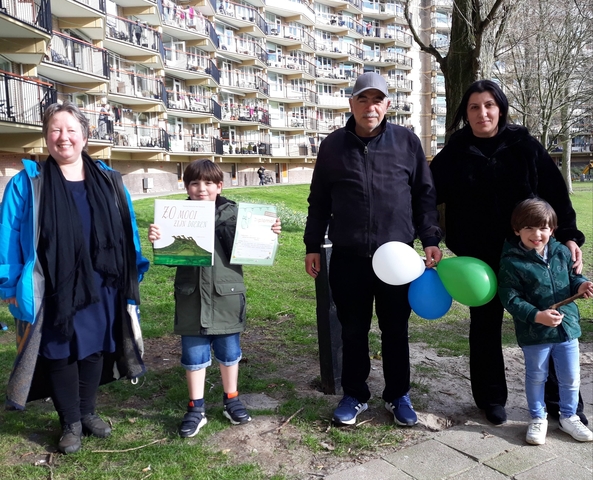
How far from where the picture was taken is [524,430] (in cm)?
324

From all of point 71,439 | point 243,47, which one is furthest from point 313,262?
point 243,47

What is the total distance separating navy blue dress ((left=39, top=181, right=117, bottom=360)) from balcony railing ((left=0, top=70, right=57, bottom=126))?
51.0 ft

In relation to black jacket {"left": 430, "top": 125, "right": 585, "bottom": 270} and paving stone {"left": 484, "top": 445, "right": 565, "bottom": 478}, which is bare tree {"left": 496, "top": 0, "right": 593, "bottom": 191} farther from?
paving stone {"left": 484, "top": 445, "right": 565, "bottom": 478}

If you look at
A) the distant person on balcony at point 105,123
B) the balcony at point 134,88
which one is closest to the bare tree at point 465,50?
the distant person on balcony at point 105,123

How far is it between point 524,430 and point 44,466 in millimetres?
2785

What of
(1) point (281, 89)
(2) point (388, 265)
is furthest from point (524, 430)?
(1) point (281, 89)

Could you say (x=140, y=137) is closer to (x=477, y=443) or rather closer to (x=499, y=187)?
(x=499, y=187)

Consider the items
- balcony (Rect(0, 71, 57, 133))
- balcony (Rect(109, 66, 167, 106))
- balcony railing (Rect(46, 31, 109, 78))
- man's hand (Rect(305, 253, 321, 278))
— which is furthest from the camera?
balcony (Rect(109, 66, 167, 106))

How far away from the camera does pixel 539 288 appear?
3.05 metres

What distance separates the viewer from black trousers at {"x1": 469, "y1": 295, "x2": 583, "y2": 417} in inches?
134

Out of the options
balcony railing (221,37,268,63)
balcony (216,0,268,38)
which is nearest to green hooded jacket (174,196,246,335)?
balcony (216,0,268,38)

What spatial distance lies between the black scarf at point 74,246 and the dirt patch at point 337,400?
1150mm

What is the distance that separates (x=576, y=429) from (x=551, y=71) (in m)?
21.9

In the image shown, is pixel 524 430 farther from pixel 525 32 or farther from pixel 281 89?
pixel 281 89
